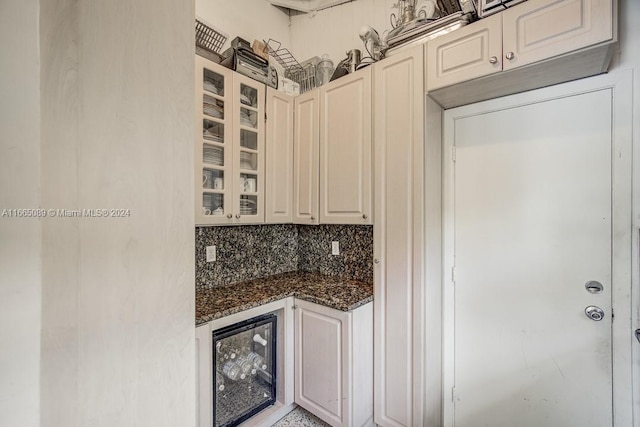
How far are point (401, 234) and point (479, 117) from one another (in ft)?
2.78

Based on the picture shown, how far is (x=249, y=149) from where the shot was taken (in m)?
2.03

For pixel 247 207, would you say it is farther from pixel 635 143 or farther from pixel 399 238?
pixel 635 143

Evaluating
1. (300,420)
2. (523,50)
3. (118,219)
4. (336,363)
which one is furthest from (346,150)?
(300,420)

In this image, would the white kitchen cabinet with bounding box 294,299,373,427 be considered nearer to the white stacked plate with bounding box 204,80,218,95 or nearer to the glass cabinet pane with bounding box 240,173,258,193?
the glass cabinet pane with bounding box 240,173,258,193

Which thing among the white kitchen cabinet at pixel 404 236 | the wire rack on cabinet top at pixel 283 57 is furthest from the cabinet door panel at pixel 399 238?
the wire rack on cabinet top at pixel 283 57

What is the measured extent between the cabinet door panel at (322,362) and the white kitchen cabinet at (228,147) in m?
0.82

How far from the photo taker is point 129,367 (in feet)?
2.30

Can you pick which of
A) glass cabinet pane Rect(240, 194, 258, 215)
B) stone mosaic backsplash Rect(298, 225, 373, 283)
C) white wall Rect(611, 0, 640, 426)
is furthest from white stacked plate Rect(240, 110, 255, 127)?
white wall Rect(611, 0, 640, 426)

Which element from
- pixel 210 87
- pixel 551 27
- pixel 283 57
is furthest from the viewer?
pixel 283 57

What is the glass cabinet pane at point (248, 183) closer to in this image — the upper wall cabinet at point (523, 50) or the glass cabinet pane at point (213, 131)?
the glass cabinet pane at point (213, 131)

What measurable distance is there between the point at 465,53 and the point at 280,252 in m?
1.96

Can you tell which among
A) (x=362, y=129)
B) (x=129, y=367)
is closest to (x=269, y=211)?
(x=362, y=129)

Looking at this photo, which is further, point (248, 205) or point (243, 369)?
point (248, 205)

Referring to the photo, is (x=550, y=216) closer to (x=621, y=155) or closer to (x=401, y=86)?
(x=621, y=155)
